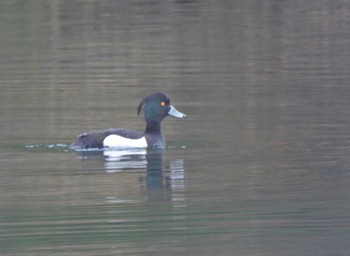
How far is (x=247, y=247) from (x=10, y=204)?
298 cm

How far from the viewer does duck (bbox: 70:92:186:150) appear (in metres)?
16.3

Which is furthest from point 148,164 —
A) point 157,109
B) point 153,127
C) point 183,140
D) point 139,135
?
point 157,109

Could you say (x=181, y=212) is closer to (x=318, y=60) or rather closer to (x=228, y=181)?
(x=228, y=181)

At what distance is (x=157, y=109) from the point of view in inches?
676

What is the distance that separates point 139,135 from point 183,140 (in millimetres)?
680

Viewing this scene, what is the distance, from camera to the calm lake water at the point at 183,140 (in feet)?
37.7

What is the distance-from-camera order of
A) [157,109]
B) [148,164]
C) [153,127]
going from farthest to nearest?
[157,109] < [153,127] < [148,164]

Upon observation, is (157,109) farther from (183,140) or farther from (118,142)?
(118,142)

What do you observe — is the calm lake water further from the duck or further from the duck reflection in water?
the duck

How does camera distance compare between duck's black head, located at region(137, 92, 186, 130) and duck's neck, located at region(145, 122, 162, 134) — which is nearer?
duck's neck, located at region(145, 122, 162, 134)

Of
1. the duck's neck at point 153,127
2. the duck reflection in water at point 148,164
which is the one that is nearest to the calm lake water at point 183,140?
the duck reflection in water at point 148,164

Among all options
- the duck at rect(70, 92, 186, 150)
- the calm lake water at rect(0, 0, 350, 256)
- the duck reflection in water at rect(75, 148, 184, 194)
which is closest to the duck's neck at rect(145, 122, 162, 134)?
the duck at rect(70, 92, 186, 150)

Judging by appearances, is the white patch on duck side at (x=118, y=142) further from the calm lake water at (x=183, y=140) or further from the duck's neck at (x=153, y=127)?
the duck's neck at (x=153, y=127)

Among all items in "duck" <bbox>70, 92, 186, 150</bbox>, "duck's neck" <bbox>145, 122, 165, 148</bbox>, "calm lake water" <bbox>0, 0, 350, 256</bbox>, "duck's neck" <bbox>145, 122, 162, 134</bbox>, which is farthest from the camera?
"duck's neck" <bbox>145, 122, 162, 134</bbox>
